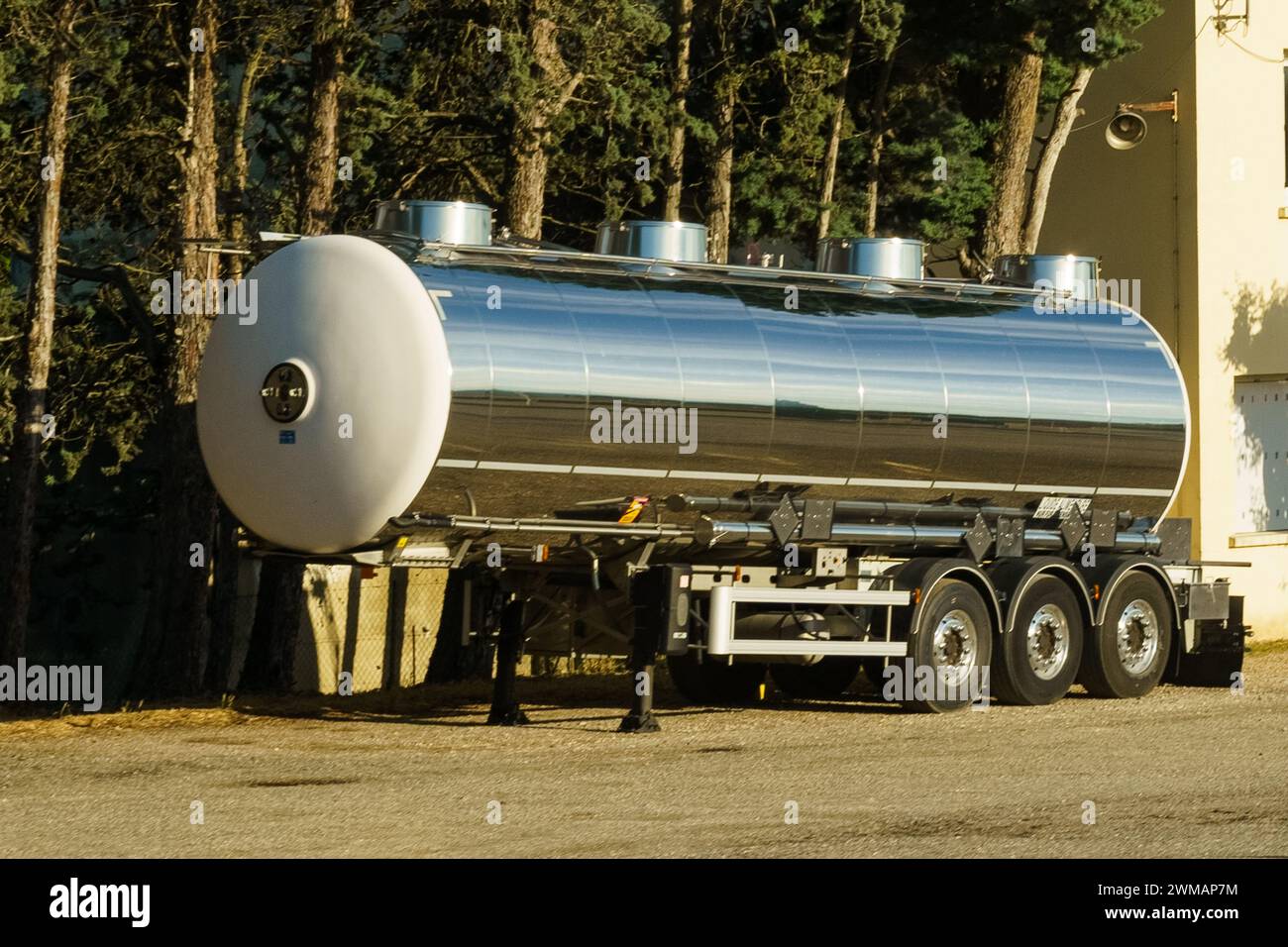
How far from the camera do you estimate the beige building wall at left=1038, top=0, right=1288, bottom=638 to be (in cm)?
2583

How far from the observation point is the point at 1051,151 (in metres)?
26.6

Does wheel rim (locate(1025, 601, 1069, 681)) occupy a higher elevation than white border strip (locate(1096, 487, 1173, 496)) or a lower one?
lower

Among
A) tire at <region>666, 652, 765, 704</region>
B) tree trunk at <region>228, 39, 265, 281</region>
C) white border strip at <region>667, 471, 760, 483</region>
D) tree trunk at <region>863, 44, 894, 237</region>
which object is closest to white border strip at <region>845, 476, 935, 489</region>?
white border strip at <region>667, 471, 760, 483</region>

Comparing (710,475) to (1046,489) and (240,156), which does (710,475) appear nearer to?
(1046,489)

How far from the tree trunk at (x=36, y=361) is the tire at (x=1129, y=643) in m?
11.3

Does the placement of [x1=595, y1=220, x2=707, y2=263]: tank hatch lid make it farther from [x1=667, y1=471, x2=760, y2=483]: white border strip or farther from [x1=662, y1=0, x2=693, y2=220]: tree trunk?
[x1=662, y1=0, x2=693, y2=220]: tree trunk

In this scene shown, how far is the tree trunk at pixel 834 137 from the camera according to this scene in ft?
87.8

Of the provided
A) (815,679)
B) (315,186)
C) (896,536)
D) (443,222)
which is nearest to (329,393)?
(443,222)

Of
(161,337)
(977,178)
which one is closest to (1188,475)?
(977,178)

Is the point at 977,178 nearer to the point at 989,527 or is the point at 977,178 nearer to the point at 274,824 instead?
the point at 989,527

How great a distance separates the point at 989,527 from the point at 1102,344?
6.19ft

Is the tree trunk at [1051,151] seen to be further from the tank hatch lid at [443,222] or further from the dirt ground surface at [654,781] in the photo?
the tank hatch lid at [443,222]

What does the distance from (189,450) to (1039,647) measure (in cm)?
1080

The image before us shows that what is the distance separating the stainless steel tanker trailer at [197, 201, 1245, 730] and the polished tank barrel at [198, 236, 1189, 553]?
0.07ft
